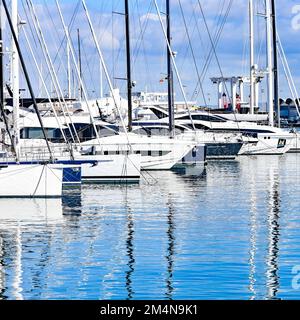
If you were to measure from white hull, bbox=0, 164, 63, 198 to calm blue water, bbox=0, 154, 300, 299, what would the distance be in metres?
0.87

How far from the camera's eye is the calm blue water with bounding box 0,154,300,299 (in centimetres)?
2016

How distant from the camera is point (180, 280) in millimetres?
20781

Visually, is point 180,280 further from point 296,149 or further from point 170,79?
point 296,149

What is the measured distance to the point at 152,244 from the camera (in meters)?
26.0

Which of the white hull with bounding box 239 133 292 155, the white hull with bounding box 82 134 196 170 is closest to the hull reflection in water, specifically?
the white hull with bounding box 82 134 196 170

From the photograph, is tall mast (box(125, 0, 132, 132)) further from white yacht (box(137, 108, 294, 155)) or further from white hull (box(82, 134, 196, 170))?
white yacht (box(137, 108, 294, 155))

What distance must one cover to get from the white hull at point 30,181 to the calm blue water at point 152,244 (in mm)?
872

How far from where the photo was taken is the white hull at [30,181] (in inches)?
1446

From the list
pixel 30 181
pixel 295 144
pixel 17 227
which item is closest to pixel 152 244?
pixel 17 227

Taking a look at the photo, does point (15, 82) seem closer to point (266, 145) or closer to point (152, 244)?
point (152, 244)

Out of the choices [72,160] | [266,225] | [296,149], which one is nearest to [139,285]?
[266,225]

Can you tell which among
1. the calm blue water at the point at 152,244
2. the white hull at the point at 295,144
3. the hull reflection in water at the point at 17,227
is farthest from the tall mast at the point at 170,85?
the hull reflection in water at the point at 17,227

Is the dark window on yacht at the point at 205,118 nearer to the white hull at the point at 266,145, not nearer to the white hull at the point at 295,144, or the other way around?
the white hull at the point at 266,145

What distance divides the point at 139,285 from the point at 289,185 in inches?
1043
